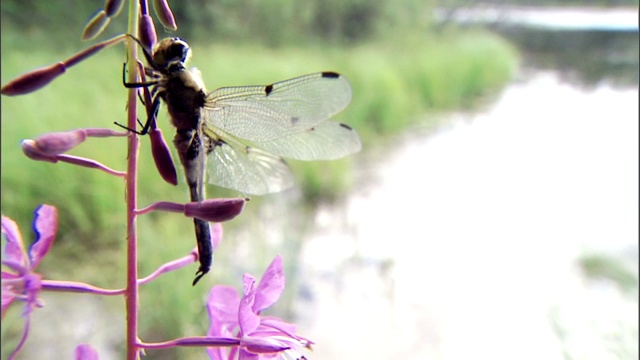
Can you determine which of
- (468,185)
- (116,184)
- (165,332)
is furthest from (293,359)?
(468,185)

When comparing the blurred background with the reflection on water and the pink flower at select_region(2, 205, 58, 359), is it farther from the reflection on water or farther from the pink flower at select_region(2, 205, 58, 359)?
the pink flower at select_region(2, 205, 58, 359)

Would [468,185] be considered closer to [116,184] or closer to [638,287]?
[638,287]

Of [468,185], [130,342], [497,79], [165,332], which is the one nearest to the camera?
[130,342]

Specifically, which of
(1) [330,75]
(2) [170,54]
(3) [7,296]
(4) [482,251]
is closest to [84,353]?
(3) [7,296]

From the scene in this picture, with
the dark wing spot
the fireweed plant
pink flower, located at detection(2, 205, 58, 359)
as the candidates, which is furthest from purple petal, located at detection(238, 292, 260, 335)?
the dark wing spot

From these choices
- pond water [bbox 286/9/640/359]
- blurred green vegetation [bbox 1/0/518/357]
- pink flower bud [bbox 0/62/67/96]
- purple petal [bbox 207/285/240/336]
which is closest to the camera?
pink flower bud [bbox 0/62/67/96]
